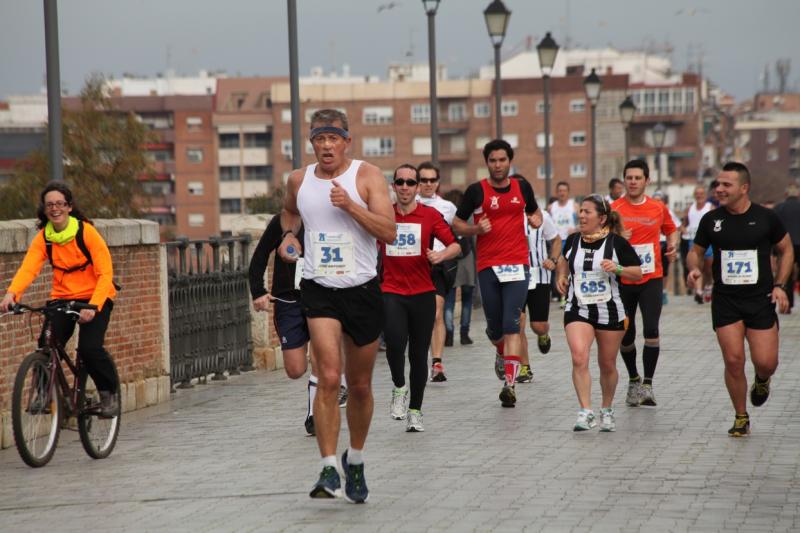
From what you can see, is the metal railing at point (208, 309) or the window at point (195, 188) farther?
the window at point (195, 188)

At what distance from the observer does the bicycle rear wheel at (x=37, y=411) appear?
10.0m

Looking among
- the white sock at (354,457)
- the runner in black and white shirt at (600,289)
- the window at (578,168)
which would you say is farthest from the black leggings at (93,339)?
the window at (578,168)

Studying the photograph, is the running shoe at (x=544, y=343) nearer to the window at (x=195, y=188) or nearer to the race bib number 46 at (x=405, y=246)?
the race bib number 46 at (x=405, y=246)

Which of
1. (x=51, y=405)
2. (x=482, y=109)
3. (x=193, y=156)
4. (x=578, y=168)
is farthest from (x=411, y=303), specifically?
(x=193, y=156)

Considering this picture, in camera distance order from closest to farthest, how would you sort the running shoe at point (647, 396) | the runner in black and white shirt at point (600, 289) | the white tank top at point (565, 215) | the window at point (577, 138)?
the runner in black and white shirt at point (600, 289) < the running shoe at point (647, 396) < the white tank top at point (565, 215) < the window at point (577, 138)

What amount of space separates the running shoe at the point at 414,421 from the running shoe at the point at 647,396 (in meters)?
2.21

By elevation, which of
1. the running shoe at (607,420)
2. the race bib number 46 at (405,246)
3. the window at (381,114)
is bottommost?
the running shoe at (607,420)

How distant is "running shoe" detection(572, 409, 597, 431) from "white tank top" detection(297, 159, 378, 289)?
132 inches

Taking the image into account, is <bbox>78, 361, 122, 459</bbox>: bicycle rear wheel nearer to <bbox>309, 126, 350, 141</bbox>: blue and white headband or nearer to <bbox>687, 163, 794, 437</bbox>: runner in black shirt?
<bbox>309, 126, 350, 141</bbox>: blue and white headband

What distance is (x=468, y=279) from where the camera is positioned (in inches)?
789

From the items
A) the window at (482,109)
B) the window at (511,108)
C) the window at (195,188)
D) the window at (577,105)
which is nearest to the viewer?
the window at (577,105)

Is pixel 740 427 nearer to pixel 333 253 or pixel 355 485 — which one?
pixel 355 485

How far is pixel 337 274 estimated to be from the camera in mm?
8305

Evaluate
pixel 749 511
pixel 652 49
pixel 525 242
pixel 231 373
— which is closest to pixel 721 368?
pixel 525 242
